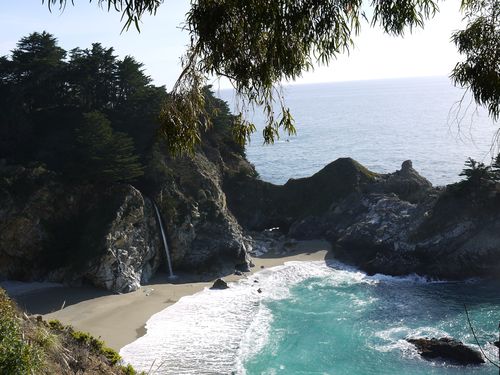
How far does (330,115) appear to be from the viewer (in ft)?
514

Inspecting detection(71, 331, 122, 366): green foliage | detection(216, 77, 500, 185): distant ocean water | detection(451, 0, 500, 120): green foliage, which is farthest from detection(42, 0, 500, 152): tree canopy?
detection(216, 77, 500, 185): distant ocean water

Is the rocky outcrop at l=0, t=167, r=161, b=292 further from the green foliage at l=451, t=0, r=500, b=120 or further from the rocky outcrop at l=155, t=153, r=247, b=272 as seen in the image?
the green foliage at l=451, t=0, r=500, b=120

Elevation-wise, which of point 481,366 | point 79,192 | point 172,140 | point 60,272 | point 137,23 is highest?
point 137,23

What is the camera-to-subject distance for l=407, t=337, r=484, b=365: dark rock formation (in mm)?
22547

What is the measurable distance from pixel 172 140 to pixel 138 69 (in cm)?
3774

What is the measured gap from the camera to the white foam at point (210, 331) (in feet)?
73.9

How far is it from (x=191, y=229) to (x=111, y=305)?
9405 mm

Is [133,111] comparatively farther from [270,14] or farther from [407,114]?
[407,114]

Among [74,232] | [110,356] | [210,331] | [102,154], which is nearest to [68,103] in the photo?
[102,154]

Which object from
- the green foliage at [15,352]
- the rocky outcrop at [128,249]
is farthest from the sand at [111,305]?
the green foliage at [15,352]

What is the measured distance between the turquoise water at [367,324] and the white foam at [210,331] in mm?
847

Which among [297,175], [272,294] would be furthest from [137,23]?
[297,175]

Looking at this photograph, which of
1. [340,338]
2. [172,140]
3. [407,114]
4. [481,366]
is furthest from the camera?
[407,114]

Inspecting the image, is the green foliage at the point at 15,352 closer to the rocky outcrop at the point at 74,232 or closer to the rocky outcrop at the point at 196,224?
the rocky outcrop at the point at 74,232
